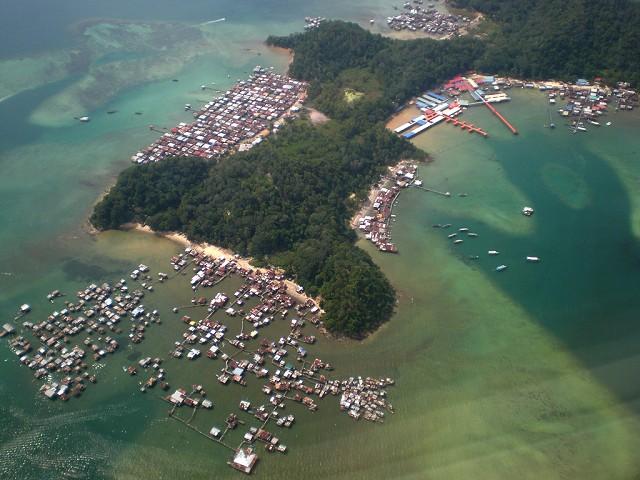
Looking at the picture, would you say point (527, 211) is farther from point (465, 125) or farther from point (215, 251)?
point (215, 251)

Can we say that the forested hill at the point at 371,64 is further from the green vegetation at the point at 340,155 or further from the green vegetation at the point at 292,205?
the green vegetation at the point at 292,205

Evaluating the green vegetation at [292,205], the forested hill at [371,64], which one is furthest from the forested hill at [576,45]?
the green vegetation at [292,205]

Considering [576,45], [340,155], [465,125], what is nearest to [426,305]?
[340,155]

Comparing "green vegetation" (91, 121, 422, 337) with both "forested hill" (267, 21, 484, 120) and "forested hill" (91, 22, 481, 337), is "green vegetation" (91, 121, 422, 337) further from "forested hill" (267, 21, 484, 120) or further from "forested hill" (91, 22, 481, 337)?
"forested hill" (267, 21, 484, 120)

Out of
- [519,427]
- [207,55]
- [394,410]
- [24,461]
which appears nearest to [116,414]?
[24,461]

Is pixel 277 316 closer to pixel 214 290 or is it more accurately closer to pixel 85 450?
pixel 214 290

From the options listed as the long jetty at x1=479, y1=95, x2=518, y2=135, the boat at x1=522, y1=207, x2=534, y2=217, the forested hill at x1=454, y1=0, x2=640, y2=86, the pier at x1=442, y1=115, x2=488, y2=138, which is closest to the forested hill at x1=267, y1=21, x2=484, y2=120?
the forested hill at x1=454, y1=0, x2=640, y2=86

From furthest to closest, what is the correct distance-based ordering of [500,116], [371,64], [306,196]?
1. [371,64]
2. [500,116]
3. [306,196]
